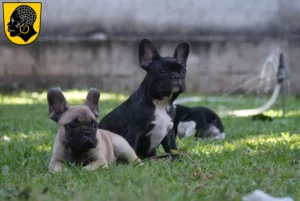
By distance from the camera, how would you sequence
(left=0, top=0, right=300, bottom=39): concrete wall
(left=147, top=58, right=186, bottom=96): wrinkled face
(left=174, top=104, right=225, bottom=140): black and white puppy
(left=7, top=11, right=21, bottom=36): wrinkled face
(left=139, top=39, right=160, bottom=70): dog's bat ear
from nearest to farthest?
(left=147, top=58, right=186, bottom=96): wrinkled face, (left=139, top=39, right=160, bottom=70): dog's bat ear, (left=174, top=104, right=225, bottom=140): black and white puppy, (left=7, top=11, right=21, bottom=36): wrinkled face, (left=0, top=0, right=300, bottom=39): concrete wall

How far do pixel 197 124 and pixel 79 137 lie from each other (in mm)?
3540

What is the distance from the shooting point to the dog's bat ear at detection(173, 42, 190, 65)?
256 inches

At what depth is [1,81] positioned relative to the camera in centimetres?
1527

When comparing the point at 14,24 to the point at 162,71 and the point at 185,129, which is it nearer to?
the point at 185,129

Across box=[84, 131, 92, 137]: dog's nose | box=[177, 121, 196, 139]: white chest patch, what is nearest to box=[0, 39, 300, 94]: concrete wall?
box=[177, 121, 196, 139]: white chest patch

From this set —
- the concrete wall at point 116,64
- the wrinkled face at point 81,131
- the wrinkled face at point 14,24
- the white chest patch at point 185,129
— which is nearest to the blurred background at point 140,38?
the concrete wall at point 116,64

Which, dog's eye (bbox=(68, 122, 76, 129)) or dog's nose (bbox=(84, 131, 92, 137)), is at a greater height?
dog's eye (bbox=(68, 122, 76, 129))

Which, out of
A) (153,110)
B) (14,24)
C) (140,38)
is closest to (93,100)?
(153,110)

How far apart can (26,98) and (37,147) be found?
6734 millimetres

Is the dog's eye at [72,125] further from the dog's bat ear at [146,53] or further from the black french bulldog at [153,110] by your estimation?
the dog's bat ear at [146,53]

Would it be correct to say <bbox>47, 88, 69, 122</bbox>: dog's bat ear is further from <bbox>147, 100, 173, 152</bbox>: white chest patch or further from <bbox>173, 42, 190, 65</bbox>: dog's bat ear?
<bbox>173, 42, 190, 65</bbox>: dog's bat ear

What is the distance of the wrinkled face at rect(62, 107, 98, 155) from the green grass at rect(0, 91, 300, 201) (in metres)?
0.19

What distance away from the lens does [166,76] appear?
20.2ft

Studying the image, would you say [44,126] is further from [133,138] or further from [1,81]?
[1,81]
